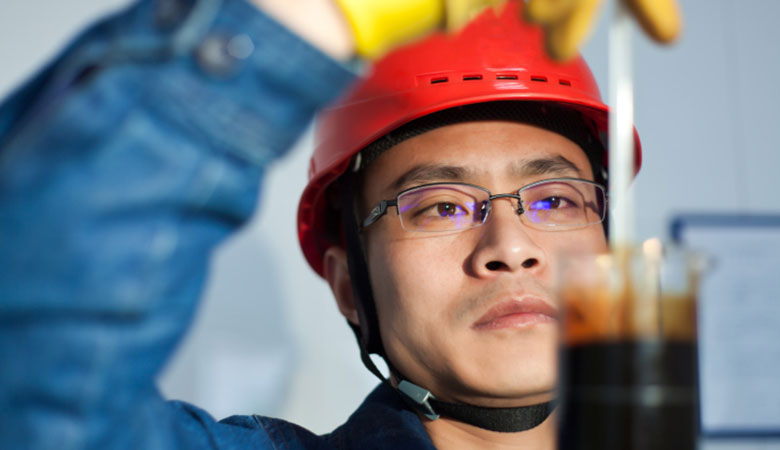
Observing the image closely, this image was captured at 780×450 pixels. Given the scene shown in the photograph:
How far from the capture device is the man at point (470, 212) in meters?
1.13

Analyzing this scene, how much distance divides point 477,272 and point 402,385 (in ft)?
0.85

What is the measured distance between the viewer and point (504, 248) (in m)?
1.13

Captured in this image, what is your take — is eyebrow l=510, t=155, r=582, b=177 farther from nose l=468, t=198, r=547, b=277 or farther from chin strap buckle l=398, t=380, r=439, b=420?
chin strap buckle l=398, t=380, r=439, b=420

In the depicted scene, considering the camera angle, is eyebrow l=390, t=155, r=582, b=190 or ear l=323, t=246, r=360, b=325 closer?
eyebrow l=390, t=155, r=582, b=190

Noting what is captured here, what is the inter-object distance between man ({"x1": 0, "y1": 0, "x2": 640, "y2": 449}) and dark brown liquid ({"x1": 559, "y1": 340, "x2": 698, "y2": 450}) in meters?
0.31

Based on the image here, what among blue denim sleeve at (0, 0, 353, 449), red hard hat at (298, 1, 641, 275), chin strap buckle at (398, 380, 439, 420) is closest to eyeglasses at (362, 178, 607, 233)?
red hard hat at (298, 1, 641, 275)

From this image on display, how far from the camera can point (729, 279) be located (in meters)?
2.20

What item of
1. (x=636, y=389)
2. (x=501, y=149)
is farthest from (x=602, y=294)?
(x=501, y=149)

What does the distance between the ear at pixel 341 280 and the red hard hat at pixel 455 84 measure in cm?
15

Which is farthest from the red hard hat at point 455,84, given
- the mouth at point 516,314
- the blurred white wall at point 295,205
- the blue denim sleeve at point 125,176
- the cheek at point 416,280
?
the blue denim sleeve at point 125,176

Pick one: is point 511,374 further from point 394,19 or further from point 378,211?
point 394,19

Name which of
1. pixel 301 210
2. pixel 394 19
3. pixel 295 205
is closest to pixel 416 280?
pixel 301 210

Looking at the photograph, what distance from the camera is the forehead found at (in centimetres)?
124

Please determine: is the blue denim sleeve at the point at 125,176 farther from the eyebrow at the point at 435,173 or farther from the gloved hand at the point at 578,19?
the eyebrow at the point at 435,173
